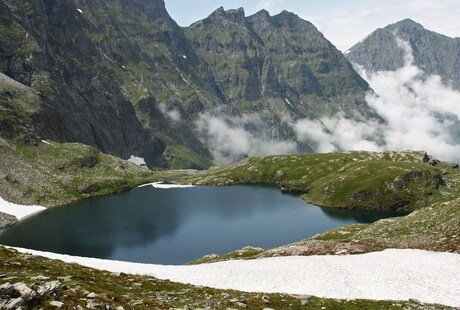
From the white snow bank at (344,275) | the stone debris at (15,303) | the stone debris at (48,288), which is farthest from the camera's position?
the white snow bank at (344,275)

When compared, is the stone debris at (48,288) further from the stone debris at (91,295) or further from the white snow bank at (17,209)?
the white snow bank at (17,209)

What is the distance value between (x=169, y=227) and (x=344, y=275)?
367 ft

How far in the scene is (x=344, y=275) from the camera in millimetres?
35844

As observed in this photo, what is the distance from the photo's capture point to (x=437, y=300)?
27.9 meters

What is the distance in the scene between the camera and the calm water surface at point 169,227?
112625 millimetres

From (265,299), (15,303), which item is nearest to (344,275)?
(265,299)

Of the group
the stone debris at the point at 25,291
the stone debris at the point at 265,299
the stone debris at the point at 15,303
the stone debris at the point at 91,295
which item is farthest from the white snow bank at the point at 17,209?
the stone debris at the point at 15,303

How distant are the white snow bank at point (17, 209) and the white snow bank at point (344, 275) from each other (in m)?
132

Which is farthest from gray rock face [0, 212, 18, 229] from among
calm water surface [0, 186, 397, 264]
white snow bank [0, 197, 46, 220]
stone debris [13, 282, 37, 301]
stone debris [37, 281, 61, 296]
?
stone debris [13, 282, 37, 301]

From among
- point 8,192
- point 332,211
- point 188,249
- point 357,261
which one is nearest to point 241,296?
point 357,261

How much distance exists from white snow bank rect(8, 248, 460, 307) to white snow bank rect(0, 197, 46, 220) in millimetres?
132404

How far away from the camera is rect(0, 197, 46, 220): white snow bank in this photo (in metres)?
159

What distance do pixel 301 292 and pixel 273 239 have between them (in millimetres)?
89128

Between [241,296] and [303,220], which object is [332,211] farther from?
[241,296]
